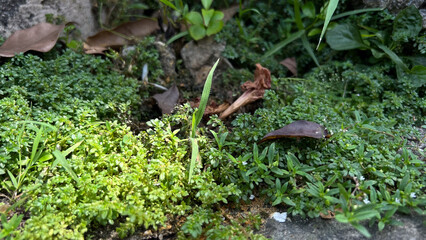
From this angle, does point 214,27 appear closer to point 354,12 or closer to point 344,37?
point 344,37

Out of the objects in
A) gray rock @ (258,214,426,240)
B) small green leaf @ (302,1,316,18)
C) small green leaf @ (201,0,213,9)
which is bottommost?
gray rock @ (258,214,426,240)

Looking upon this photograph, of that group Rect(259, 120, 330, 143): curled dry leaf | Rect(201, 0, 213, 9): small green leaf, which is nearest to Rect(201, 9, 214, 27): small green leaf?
Rect(201, 0, 213, 9): small green leaf

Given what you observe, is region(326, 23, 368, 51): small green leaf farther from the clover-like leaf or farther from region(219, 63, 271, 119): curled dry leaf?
the clover-like leaf

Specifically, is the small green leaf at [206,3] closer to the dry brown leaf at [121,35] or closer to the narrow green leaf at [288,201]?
the dry brown leaf at [121,35]

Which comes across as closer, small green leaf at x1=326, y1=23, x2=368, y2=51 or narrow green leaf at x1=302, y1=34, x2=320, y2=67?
small green leaf at x1=326, y1=23, x2=368, y2=51

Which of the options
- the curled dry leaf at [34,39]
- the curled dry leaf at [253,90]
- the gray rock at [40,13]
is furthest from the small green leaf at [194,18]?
the curled dry leaf at [34,39]

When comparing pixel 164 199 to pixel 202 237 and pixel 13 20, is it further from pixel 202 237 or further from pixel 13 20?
pixel 13 20
